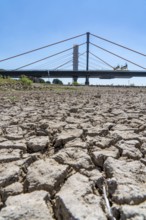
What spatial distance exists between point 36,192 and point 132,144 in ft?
2.96

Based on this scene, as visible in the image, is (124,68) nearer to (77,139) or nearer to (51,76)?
(51,76)

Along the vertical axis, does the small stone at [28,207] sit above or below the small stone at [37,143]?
below

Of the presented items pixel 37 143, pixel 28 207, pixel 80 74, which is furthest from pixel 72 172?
pixel 80 74

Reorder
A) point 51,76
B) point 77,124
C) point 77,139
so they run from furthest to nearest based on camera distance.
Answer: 1. point 51,76
2. point 77,124
3. point 77,139

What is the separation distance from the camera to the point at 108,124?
2.98 m

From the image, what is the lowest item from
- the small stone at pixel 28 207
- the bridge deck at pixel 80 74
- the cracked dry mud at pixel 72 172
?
the small stone at pixel 28 207

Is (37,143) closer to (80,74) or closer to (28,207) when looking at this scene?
(28,207)

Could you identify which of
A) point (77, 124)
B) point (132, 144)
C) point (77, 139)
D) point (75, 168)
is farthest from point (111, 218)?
point (77, 124)

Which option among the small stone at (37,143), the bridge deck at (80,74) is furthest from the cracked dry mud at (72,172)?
the bridge deck at (80,74)

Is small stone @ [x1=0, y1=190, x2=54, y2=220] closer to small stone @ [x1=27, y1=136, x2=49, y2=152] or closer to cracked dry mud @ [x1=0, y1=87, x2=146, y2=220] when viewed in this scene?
cracked dry mud @ [x1=0, y1=87, x2=146, y2=220]

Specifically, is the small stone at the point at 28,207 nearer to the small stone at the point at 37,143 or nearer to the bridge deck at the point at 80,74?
the small stone at the point at 37,143

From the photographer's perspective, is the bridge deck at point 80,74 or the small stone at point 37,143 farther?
the bridge deck at point 80,74

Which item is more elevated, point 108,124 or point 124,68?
point 124,68

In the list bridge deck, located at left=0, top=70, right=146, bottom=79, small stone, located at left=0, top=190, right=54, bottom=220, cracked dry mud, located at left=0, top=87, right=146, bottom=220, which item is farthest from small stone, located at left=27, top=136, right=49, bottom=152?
bridge deck, located at left=0, top=70, right=146, bottom=79
